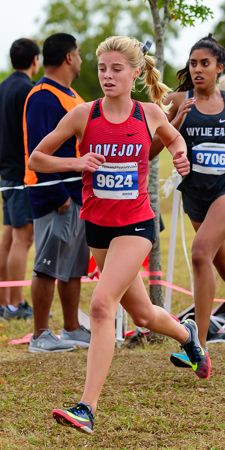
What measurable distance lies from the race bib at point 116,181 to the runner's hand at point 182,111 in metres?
1.14

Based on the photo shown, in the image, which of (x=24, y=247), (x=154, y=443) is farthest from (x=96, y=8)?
(x=154, y=443)

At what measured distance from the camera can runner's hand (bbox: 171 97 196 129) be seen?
4.20 meters

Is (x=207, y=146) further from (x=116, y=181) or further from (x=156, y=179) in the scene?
(x=116, y=181)

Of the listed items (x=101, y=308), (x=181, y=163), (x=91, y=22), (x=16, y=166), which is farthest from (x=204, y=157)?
(x=91, y=22)

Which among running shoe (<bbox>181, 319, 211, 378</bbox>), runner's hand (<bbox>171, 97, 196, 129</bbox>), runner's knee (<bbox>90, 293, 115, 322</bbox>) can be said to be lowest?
running shoe (<bbox>181, 319, 211, 378</bbox>)

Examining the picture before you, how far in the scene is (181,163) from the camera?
11.3ft

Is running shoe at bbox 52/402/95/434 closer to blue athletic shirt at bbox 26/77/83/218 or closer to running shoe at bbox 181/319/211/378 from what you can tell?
running shoe at bbox 181/319/211/378

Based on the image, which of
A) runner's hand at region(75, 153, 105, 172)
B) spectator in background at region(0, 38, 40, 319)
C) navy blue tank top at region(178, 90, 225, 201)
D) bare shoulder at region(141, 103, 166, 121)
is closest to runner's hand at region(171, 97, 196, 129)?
navy blue tank top at region(178, 90, 225, 201)

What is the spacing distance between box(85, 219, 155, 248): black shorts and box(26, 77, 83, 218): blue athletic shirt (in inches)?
A: 57.4

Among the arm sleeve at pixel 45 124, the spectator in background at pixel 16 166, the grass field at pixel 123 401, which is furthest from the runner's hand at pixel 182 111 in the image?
the spectator in background at pixel 16 166

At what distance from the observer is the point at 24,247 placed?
641 cm

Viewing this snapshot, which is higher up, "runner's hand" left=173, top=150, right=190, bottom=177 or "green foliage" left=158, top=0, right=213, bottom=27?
"green foliage" left=158, top=0, right=213, bottom=27

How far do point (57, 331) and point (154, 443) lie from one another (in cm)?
300

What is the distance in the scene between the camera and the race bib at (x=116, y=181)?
10.7 ft
